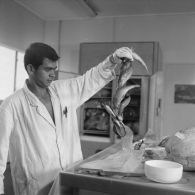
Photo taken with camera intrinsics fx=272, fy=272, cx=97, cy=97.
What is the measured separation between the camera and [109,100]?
400 centimetres

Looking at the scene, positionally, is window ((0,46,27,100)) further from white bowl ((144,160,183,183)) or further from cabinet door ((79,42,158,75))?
white bowl ((144,160,183,183))

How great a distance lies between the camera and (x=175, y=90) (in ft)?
14.8

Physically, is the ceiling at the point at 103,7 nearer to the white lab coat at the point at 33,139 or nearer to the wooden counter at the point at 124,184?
the white lab coat at the point at 33,139

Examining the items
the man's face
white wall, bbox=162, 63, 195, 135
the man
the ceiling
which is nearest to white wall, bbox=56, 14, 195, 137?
white wall, bbox=162, 63, 195, 135

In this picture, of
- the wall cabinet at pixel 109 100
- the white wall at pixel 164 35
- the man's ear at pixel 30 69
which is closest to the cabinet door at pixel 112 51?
the wall cabinet at pixel 109 100

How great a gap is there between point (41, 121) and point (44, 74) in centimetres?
27

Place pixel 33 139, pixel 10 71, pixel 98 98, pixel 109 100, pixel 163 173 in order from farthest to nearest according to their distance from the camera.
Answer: pixel 98 98 → pixel 10 71 → pixel 109 100 → pixel 33 139 → pixel 163 173

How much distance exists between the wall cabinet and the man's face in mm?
2187

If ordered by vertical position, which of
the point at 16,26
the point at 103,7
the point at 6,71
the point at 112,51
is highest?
the point at 103,7

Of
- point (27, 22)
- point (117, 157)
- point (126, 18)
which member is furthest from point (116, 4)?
point (117, 157)

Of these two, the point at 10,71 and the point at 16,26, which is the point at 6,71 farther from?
the point at 16,26

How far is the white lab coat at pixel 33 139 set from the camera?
1401 millimetres

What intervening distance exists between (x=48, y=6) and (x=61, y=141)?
3320mm

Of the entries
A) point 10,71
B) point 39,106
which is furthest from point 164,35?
point 39,106
